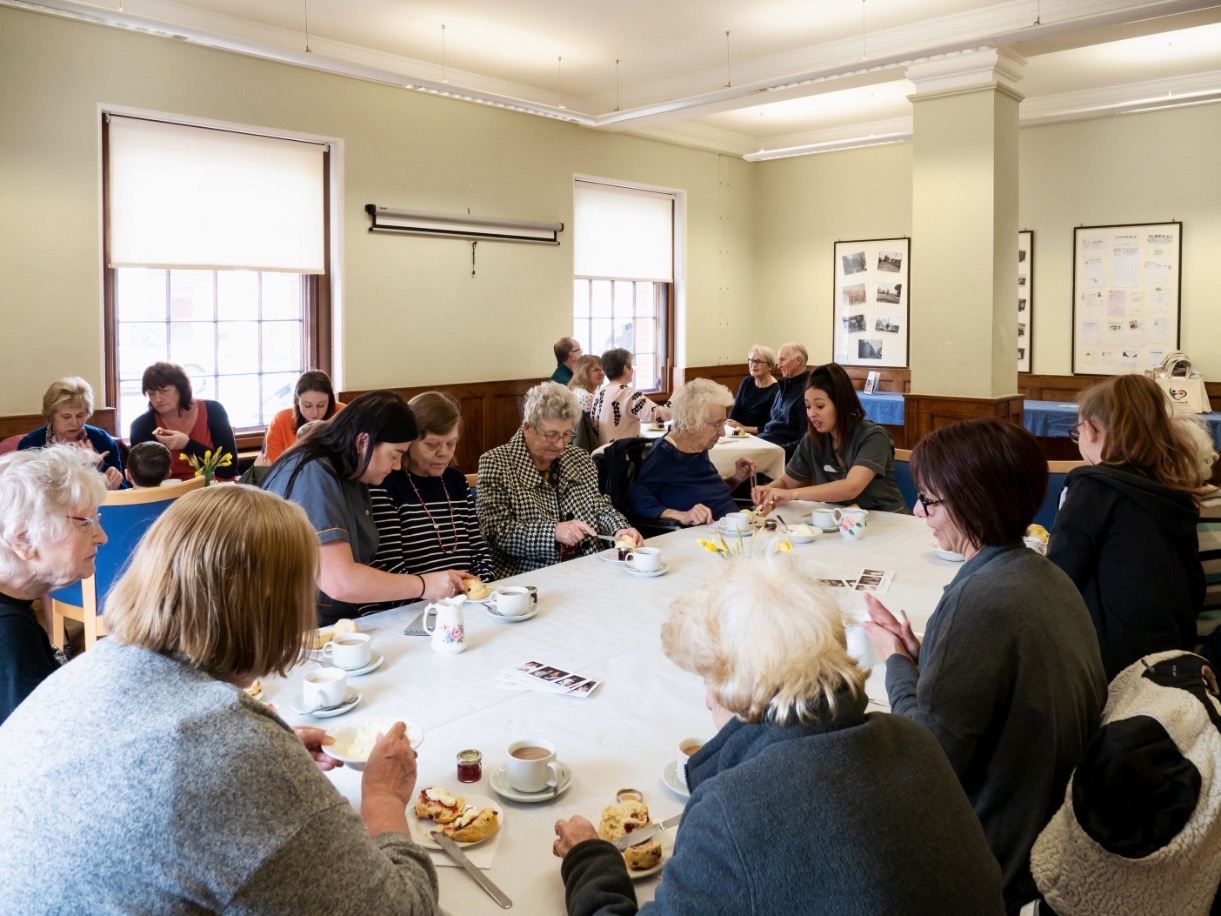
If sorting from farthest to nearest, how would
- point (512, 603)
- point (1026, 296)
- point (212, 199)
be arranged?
point (1026, 296) → point (212, 199) → point (512, 603)

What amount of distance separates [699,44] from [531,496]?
4.42 meters

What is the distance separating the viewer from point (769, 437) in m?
7.05

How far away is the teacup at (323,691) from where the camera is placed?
1866 millimetres

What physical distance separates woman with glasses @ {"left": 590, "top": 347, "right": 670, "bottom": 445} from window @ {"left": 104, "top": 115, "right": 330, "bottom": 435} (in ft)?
6.42

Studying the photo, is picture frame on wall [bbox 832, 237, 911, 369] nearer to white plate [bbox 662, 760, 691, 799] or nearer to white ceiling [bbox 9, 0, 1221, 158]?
white ceiling [bbox 9, 0, 1221, 158]

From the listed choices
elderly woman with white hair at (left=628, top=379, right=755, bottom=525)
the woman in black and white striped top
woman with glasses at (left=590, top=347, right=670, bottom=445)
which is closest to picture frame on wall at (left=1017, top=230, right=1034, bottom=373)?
woman with glasses at (left=590, top=347, right=670, bottom=445)

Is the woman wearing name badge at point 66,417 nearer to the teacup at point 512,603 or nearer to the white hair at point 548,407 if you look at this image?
the white hair at point 548,407

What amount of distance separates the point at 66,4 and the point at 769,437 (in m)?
4.85

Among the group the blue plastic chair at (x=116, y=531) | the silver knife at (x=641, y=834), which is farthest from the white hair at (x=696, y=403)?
the silver knife at (x=641, y=834)

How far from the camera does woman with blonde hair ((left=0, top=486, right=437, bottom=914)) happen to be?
1.01 metres

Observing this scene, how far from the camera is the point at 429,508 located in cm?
313

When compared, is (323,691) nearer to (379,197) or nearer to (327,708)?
(327,708)

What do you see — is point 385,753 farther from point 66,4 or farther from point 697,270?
point 697,270

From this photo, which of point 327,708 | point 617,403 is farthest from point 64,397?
point 327,708
